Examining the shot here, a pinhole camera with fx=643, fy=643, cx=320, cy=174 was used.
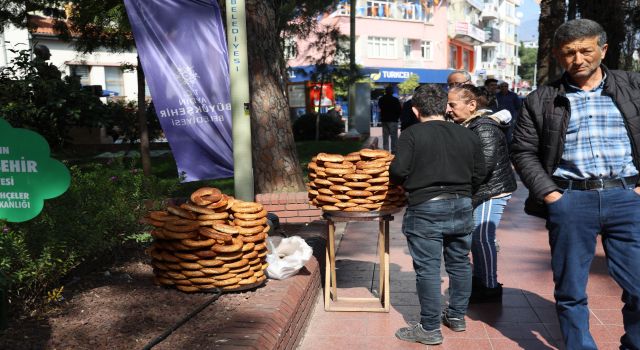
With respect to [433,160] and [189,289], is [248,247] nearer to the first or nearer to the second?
[189,289]

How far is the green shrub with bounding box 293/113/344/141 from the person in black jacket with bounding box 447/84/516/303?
1585 centimetres

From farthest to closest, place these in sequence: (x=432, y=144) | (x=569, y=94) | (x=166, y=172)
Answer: (x=166, y=172)
(x=432, y=144)
(x=569, y=94)

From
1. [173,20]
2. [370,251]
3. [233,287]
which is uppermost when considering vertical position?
[173,20]

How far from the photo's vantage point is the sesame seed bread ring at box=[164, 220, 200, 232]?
13.3 ft

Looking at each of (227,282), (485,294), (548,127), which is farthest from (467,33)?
(548,127)

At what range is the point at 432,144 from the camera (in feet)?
13.1

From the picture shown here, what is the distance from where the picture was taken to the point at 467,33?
200ft

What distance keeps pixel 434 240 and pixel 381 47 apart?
161 ft

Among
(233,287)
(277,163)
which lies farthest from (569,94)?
(277,163)

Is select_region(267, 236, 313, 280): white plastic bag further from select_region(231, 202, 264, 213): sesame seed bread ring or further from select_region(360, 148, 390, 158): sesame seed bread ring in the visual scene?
select_region(360, 148, 390, 158): sesame seed bread ring

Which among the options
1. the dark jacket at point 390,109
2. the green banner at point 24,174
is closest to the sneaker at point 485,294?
the green banner at point 24,174

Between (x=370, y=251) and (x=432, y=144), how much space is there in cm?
302

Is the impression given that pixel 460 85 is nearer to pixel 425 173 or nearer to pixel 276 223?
pixel 425 173

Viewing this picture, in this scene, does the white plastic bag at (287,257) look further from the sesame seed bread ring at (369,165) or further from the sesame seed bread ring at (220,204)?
the sesame seed bread ring at (369,165)
